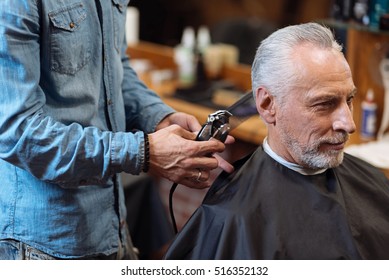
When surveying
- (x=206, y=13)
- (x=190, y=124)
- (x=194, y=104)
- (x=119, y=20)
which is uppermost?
(x=119, y=20)

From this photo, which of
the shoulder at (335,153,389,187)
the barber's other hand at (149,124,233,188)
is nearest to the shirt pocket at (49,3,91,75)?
the barber's other hand at (149,124,233,188)

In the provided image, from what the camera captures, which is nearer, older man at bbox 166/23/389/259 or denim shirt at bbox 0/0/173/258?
denim shirt at bbox 0/0/173/258

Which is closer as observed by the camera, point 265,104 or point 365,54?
point 265,104

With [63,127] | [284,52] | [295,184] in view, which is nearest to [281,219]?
[295,184]

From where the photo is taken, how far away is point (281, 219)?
1437 mm

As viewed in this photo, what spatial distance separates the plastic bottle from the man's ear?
107cm

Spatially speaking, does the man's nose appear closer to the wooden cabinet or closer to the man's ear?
the man's ear

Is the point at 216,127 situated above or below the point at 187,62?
above

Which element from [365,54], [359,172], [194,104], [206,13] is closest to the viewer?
[359,172]

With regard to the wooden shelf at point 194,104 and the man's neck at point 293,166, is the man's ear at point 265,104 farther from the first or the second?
the wooden shelf at point 194,104

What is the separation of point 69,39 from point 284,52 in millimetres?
486

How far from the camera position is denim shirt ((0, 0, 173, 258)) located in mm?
1261

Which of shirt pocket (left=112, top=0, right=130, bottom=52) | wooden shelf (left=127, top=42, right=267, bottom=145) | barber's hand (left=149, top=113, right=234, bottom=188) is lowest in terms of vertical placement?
wooden shelf (left=127, top=42, right=267, bottom=145)

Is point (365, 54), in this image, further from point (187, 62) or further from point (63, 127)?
point (63, 127)
